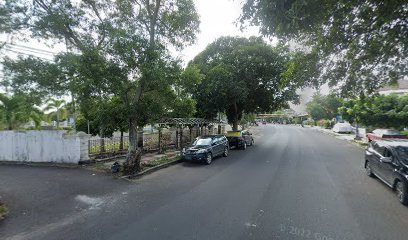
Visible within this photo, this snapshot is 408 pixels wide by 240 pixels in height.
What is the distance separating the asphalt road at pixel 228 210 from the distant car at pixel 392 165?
1.20 feet

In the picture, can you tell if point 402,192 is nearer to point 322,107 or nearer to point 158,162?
point 158,162

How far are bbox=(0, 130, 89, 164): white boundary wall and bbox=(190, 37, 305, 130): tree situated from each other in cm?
1174

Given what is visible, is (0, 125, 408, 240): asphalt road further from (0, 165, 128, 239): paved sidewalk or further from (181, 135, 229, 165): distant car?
(181, 135, 229, 165): distant car

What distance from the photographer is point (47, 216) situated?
22.1 feet

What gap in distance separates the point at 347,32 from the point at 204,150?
8660mm

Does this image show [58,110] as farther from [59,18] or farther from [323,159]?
[323,159]

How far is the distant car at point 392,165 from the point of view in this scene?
736 cm

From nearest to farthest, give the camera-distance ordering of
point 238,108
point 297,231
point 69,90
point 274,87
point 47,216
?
point 297,231
point 47,216
point 69,90
point 274,87
point 238,108

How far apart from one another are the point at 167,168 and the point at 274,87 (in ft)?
51.0

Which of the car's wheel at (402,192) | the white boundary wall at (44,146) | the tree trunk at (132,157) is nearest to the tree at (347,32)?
the car's wheel at (402,192)

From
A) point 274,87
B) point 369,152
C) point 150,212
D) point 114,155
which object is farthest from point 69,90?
point 274,87

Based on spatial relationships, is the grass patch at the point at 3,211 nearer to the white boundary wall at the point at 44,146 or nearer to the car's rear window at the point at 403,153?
the white boundary wall at the point at 44,146

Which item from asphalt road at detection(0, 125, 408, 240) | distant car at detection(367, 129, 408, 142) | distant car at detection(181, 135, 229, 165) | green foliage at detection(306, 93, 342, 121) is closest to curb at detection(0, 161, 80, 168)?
asphalt road at detection(0, 125, 408, 240)

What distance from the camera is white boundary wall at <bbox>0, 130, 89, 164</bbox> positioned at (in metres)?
13.2
